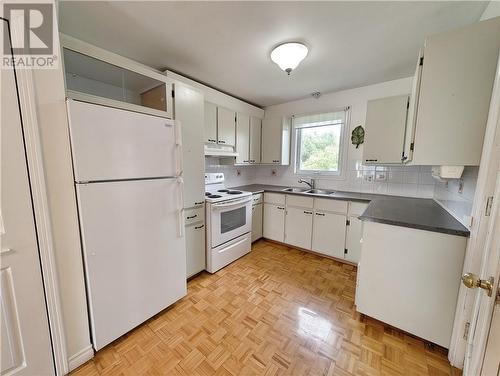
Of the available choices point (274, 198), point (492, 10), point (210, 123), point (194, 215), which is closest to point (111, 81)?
point (210, 123)

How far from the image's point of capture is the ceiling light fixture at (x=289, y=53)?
1712mm

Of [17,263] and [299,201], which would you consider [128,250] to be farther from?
[299,201]

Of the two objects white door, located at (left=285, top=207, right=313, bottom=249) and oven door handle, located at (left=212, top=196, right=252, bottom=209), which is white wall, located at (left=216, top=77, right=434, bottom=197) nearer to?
white door, located at (left=285, top=207, right=313, bottom=249)

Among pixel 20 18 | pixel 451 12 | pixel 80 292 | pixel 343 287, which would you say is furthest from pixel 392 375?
pixel 20 18

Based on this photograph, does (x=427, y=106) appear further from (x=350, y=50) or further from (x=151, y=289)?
(x=151, y=289)

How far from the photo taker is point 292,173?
11.6 feet

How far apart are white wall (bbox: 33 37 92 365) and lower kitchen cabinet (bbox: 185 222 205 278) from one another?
37.8 inches

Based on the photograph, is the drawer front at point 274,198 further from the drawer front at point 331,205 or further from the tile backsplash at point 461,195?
the tile backsplash at point 461,195

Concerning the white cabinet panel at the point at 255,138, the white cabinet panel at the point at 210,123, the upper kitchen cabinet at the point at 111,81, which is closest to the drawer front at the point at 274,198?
the white cabinet panel at the point at 255,138

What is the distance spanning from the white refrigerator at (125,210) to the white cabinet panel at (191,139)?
358 millimetres

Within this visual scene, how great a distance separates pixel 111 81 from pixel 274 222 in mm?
2666

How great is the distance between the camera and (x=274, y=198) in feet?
10.3

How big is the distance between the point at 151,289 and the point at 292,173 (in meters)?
2.73

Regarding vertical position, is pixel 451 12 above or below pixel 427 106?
above
